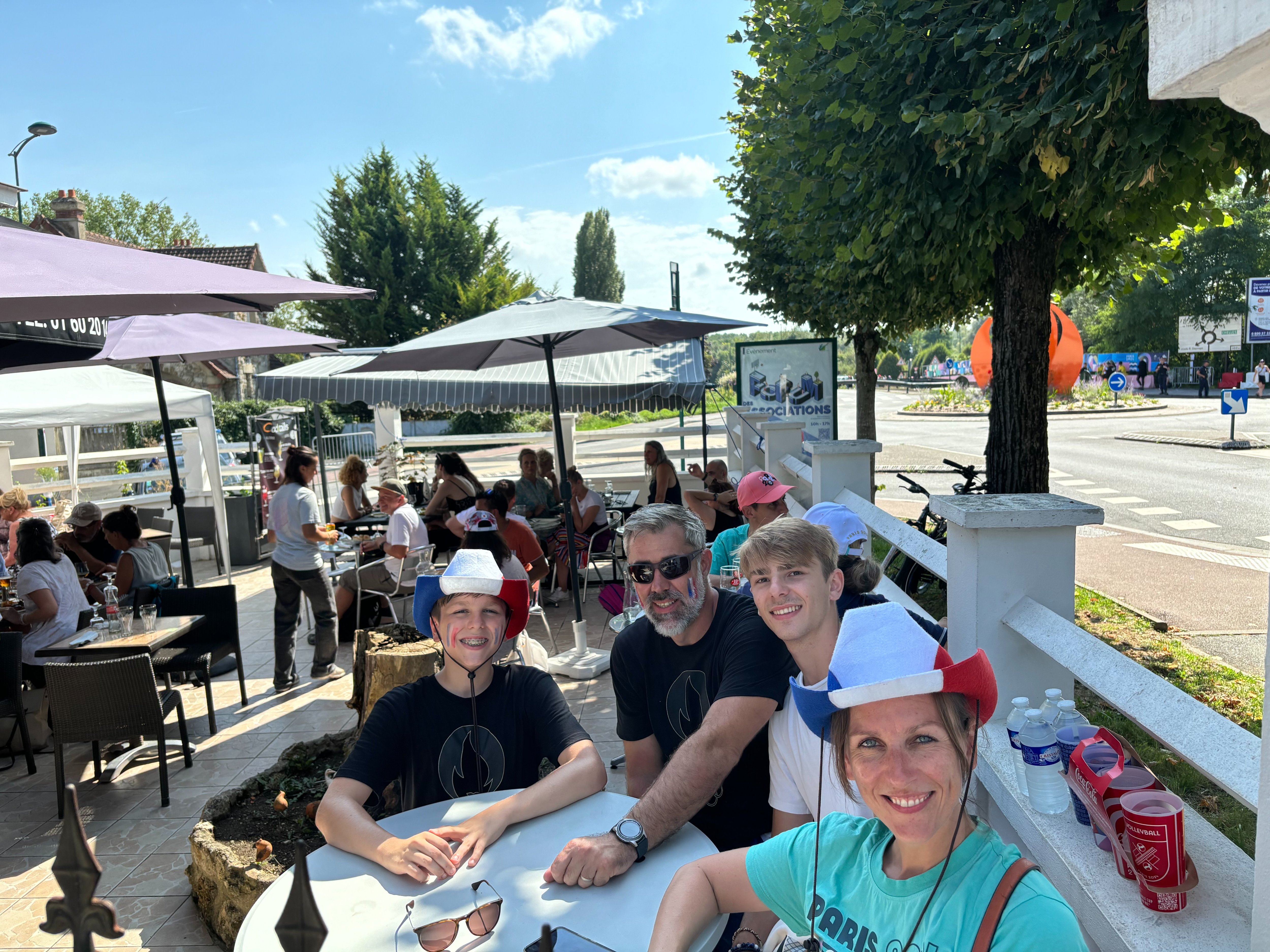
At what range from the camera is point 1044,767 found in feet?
6.65

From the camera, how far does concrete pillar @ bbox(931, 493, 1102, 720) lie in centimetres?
223

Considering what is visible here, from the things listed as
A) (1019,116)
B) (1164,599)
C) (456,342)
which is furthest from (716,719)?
(1164,599)

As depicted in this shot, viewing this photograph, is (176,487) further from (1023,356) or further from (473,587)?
(1023,356)

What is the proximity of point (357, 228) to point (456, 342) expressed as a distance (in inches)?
1292

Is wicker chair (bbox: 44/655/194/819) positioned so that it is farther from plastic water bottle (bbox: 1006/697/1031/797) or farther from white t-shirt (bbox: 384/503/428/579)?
plastic water bottle (bbox: 1006/697/1031/797)

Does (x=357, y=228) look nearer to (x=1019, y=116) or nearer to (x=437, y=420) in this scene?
(x=437, y=420)

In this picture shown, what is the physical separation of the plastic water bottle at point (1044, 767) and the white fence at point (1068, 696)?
0.03 metres

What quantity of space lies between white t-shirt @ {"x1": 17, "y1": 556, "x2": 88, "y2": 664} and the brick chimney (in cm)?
2619

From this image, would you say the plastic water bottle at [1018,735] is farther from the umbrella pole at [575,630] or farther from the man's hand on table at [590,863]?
the umbrella pole at [575,630]

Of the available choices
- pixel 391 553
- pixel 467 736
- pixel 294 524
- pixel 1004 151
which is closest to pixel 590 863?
pixel 467 736

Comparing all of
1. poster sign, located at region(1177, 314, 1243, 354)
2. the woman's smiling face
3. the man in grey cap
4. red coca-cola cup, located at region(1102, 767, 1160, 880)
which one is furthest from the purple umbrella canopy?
poster sign, located at region(1177, 314, 1243, 354)

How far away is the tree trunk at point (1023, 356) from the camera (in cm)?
641

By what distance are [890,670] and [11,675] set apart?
526 cm

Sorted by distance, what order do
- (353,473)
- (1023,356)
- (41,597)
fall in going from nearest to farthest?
1. (41,597)
2. (1023,356)
3. (353,473)
